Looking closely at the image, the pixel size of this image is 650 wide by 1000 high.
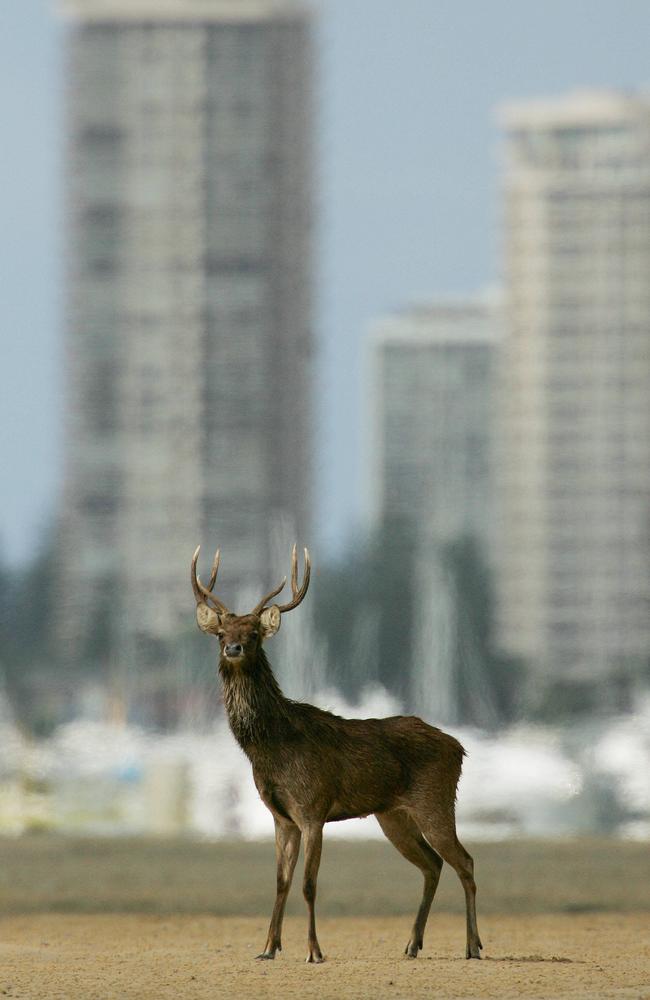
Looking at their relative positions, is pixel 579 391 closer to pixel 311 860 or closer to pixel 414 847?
pixel 414 847

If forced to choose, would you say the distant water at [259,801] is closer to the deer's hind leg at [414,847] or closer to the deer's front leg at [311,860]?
the deer's hind leg at [414,847]

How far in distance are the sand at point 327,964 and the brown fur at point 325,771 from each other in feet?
1.64

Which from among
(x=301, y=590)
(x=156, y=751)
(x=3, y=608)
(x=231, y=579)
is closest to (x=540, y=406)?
(x=231, y=579)

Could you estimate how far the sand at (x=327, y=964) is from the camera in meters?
14.8

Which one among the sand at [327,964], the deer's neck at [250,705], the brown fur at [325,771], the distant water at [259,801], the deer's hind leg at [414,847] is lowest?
the distant water at [259,801]

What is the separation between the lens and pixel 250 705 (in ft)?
52.4

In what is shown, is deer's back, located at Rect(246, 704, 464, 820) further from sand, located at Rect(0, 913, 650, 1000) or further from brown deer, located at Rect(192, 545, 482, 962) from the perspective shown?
sand, located at Rect(0, 913, 650, 1000)

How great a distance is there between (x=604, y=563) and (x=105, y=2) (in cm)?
4098

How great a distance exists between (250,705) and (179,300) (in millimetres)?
123678

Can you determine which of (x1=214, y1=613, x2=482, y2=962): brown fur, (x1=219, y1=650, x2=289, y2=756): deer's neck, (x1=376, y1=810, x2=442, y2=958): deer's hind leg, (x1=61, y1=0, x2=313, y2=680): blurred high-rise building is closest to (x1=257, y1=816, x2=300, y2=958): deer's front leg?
(x1=214, y1=613, x2=482, y2=962): brown fur

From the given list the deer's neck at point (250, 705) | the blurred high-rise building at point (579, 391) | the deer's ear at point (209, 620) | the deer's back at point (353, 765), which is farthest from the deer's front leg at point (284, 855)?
the blurred high-rise building at point (579, 391)

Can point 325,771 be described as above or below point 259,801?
above

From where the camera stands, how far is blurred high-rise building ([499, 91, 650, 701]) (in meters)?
140

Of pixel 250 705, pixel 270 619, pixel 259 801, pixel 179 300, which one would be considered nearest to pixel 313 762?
pixel 250 705
